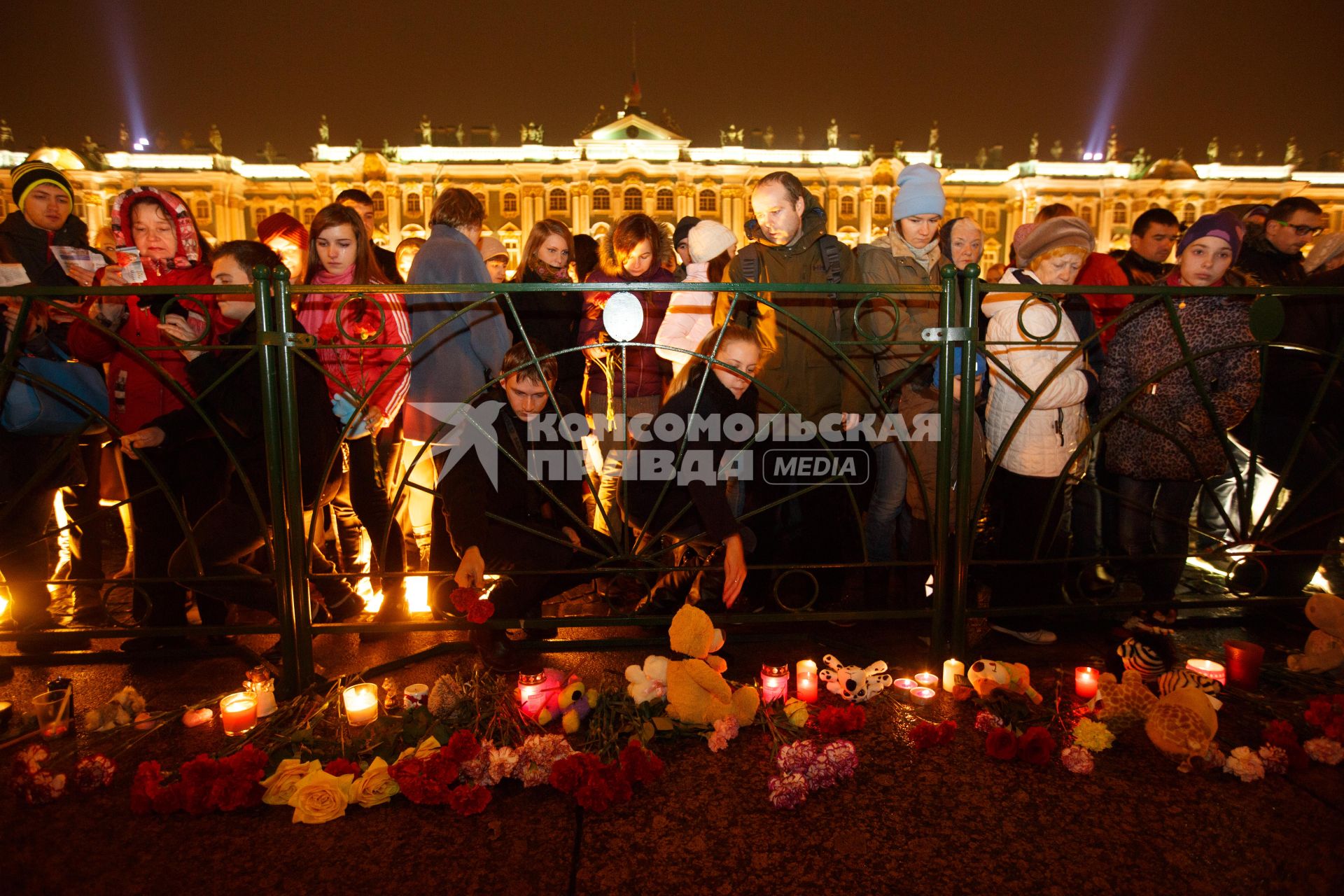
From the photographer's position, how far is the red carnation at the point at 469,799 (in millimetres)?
1904

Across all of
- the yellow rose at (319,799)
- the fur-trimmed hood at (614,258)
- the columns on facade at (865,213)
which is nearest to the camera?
the yellow rose at (319,799)

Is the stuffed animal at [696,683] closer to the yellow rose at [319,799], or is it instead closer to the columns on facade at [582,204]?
the yellow rose at [319,799]

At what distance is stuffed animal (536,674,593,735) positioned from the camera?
2.32 metres

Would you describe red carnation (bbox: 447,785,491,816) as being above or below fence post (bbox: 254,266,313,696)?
below

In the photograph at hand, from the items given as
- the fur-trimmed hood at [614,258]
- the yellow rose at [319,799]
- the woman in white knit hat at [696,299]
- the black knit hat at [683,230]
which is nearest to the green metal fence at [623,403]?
the yellow rose at [319,799]

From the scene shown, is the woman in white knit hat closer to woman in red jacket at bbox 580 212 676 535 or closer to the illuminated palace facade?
woman in red jacket at bbox 580 212 676 535

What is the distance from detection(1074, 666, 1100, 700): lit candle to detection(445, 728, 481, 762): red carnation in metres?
2.05

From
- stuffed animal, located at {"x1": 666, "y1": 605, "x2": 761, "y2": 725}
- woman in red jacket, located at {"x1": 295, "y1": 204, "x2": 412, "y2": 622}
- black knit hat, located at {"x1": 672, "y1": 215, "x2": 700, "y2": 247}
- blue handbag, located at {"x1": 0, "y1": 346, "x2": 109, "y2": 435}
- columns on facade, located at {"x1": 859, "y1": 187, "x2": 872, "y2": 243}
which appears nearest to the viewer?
stuffed animal, located at {"x1": 666, "y1": 605, "x2": 761, "y2": 725}

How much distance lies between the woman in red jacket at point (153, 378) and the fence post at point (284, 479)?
724 mm

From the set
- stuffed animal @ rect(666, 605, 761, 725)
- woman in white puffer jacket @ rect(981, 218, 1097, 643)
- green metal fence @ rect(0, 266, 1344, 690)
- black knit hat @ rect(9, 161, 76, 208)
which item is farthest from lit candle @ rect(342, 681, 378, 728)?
black knit hat @ rect(9, 161, 76, 208)

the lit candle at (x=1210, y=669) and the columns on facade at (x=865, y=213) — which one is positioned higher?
the columns on facade at (x=865, y=213)

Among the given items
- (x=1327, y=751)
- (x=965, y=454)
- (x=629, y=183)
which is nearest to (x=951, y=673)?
(x=965, y=454)

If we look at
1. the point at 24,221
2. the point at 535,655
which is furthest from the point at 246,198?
the point at 535,655

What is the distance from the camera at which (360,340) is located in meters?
3.26
